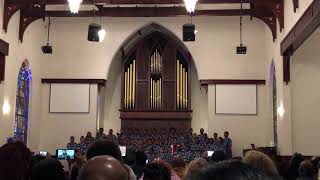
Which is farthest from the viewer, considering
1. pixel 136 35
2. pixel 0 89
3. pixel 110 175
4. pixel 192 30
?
pixel 136 35

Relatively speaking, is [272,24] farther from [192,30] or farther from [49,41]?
[49,41]

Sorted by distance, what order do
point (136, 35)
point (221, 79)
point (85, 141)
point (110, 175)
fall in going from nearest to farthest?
1. point (110, 175)
2. point (85, 141)
3. point (221, 79)
4. point (136, 35)

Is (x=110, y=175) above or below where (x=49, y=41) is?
below

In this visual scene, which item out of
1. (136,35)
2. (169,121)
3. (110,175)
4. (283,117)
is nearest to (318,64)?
(283,117)

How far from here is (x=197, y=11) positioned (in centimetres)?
1506

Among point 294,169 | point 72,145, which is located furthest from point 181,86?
point 294,169

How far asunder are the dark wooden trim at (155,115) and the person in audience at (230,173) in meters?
15.4

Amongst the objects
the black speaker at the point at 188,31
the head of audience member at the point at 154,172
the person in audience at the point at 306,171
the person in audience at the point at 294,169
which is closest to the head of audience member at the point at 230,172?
the head of audience member at the point at 154,172

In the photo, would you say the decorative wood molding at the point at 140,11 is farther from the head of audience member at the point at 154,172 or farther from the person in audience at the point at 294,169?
the head of audience member at the point at 154,172

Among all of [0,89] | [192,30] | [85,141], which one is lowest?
[85,141]

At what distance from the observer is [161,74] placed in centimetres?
1697

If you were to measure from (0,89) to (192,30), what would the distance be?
215 inches

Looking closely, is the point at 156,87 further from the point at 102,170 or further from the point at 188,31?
the point at 102,170

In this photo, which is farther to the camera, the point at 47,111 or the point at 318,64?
the point at 47,111
